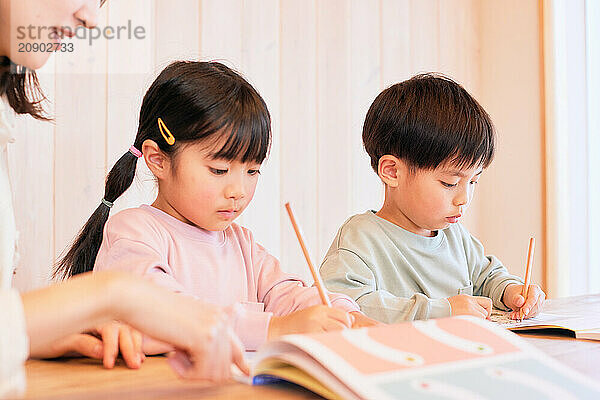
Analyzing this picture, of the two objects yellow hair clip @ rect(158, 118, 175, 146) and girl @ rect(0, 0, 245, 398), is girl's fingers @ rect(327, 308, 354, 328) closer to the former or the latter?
girl @ rect(0, 0, 245, 398)

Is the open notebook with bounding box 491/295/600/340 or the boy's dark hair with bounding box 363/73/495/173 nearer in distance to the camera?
the open notebook with bounding box 491/295/600/340

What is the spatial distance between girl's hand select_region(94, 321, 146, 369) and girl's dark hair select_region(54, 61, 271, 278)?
401mm

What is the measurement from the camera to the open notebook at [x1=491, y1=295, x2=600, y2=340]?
0.90 meters

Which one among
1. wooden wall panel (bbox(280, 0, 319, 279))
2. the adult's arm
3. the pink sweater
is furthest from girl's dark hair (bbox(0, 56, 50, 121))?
wooden wall panel (bbox(280, 0, 319, 279))

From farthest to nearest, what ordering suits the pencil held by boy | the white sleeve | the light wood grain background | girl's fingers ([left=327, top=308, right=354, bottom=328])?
the light wood grain background < the pencil held by boy < girl's fingers ([left=327, top=308, right=354, bottom=328]) < the white sleeve

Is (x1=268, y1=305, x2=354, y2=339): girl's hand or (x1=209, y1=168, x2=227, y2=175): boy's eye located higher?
(x1=209, y1=168, x2=227, y2=175): boy's eye

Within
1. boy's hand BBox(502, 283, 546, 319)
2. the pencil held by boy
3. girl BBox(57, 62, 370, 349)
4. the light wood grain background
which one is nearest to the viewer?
girl BBox(57, 62, 370, 349)

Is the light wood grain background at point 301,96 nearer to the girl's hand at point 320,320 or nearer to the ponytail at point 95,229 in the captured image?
the ponytail at point 95,229

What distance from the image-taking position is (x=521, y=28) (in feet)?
8.75

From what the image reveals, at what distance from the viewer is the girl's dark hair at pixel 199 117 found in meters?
1.04

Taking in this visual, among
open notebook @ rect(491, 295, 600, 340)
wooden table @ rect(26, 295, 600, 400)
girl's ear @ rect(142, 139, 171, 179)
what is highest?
girl's ear @ rect(142, 139, 171, 179)

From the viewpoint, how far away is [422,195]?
1351mm

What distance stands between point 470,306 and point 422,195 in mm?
312

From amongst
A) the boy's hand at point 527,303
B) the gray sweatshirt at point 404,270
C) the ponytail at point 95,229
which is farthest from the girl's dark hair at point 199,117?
the boy's hand at point 527,303
